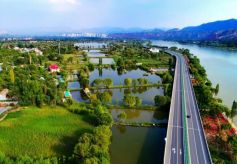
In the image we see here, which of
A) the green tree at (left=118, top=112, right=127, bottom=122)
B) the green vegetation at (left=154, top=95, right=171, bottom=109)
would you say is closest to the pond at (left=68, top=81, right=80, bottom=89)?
the green vegetation at (left=154, top=95, right=171, bottom=109)

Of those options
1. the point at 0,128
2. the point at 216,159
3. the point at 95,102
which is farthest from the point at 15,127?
the point at 216,159

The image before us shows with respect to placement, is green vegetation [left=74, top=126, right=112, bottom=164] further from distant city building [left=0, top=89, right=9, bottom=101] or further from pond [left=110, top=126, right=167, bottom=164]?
distant city building [left=0, top=89, right=9, bottom=101]

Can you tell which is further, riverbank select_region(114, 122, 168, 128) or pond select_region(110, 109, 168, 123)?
pond select_region(110, 109, 168, 123)

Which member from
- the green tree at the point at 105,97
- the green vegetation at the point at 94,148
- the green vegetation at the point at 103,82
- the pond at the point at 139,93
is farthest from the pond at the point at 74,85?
the green vegetation at the point at 94,148

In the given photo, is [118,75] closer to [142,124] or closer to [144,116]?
[144,116]

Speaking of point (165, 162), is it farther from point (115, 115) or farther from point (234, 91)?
point (234, 91)

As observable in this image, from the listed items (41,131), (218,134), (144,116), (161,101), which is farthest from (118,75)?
(218,134)
